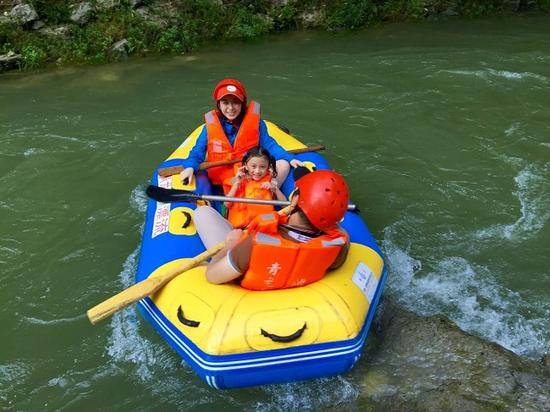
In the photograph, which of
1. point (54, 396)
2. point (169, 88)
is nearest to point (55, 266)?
point (54, 396)

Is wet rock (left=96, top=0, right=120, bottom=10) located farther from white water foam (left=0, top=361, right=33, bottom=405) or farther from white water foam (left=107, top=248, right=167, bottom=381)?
white water foam (left=0, top=361, right=33, bottom=405)

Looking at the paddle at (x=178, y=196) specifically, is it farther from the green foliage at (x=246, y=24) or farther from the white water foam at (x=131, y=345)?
the green foliage at (x=246, y=24)

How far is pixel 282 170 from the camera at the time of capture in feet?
13.3

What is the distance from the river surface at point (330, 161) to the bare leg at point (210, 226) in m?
0.67

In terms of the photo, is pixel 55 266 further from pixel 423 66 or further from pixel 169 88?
pixel 423 66

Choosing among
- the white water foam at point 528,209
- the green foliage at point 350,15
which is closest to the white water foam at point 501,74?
the white water foam at point 528,209

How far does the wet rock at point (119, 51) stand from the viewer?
329 inches

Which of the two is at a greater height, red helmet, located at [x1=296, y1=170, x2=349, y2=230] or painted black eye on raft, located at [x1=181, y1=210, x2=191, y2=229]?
red helmet, located at [x1=296, y1=170, x2=349, y2=230]

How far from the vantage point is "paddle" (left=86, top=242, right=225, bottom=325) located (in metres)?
2.83

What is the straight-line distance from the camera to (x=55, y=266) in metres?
3.93

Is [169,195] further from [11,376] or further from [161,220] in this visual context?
[11,376]

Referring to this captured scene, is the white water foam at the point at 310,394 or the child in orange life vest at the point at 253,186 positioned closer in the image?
the white water foam at the point at 310,394

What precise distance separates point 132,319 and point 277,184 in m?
1.36

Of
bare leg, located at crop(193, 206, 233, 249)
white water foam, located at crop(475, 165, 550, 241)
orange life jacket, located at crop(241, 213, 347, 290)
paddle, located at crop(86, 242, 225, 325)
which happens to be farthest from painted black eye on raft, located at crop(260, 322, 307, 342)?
white water foam, located at crop(475, 165, 550, 241)
